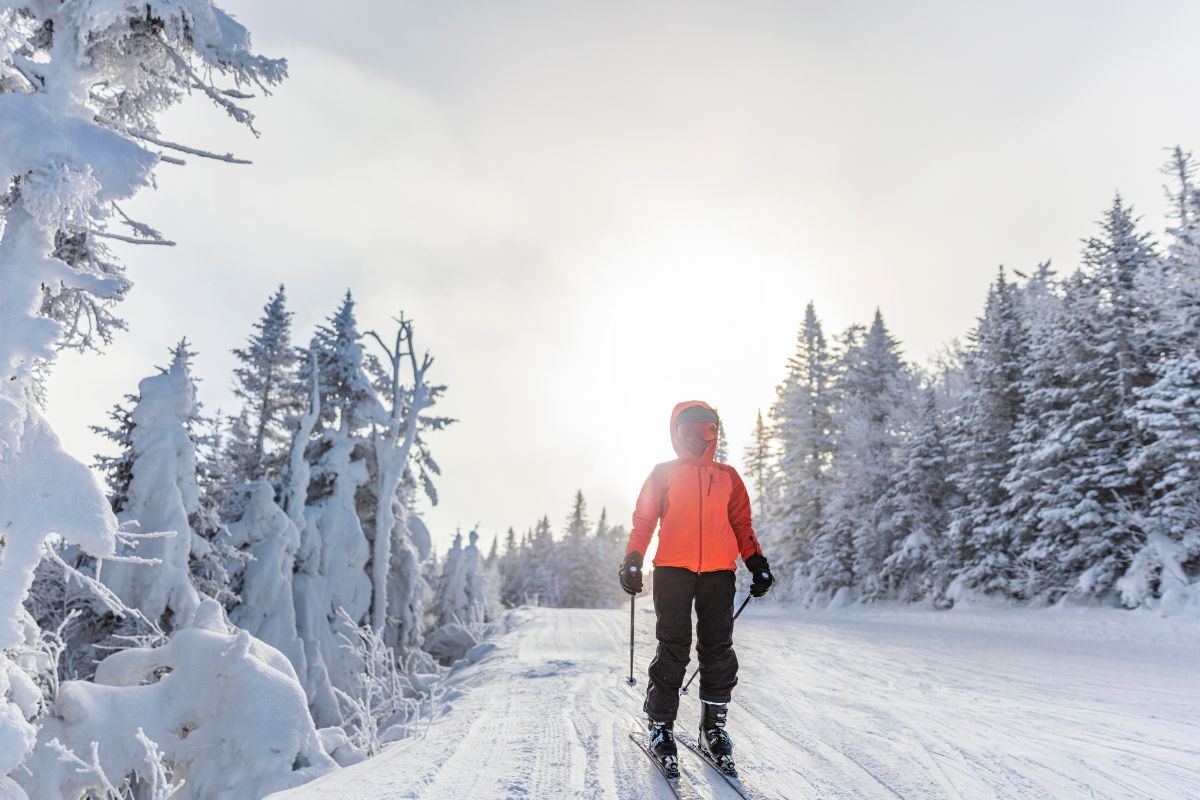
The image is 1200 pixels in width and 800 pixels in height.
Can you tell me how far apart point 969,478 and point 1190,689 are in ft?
55.9

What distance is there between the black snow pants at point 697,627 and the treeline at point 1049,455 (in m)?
14.8

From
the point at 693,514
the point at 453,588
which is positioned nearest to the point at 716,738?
the point at 693,514

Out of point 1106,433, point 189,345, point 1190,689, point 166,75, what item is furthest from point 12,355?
point 1106,433

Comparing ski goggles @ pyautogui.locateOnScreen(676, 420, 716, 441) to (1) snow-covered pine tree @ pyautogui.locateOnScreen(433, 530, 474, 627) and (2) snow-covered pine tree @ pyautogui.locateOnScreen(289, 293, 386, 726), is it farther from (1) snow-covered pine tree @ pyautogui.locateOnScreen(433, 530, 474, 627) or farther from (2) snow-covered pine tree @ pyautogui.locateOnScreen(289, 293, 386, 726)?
(1) snow-covered pine tree @ pyautogui.locateOnScreen(433, 530, 474, 627)

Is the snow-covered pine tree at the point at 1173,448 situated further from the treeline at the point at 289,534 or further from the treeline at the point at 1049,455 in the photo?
the treeline at the point at 289,534

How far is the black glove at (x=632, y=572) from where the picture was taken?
3967 mm

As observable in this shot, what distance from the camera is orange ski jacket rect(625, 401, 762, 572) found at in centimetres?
387

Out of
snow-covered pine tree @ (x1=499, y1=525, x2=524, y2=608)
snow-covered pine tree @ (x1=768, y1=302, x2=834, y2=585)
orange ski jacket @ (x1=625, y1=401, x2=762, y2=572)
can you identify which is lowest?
snow-covered pine tree @ (x1=499, y1=525, x2=524, y2=608)

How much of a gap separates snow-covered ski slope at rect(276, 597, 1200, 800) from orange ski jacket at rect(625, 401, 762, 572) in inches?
43.4

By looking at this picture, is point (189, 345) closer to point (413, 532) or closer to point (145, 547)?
point (145, 547)

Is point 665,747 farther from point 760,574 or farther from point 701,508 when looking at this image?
point 701,508

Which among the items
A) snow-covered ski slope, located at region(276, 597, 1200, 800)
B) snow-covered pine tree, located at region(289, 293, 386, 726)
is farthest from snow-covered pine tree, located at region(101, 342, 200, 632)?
snow-covered ski slope, located at region(276, 597, 1200, 800)

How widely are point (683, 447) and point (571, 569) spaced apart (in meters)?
65.0

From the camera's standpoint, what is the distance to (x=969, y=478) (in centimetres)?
2205
